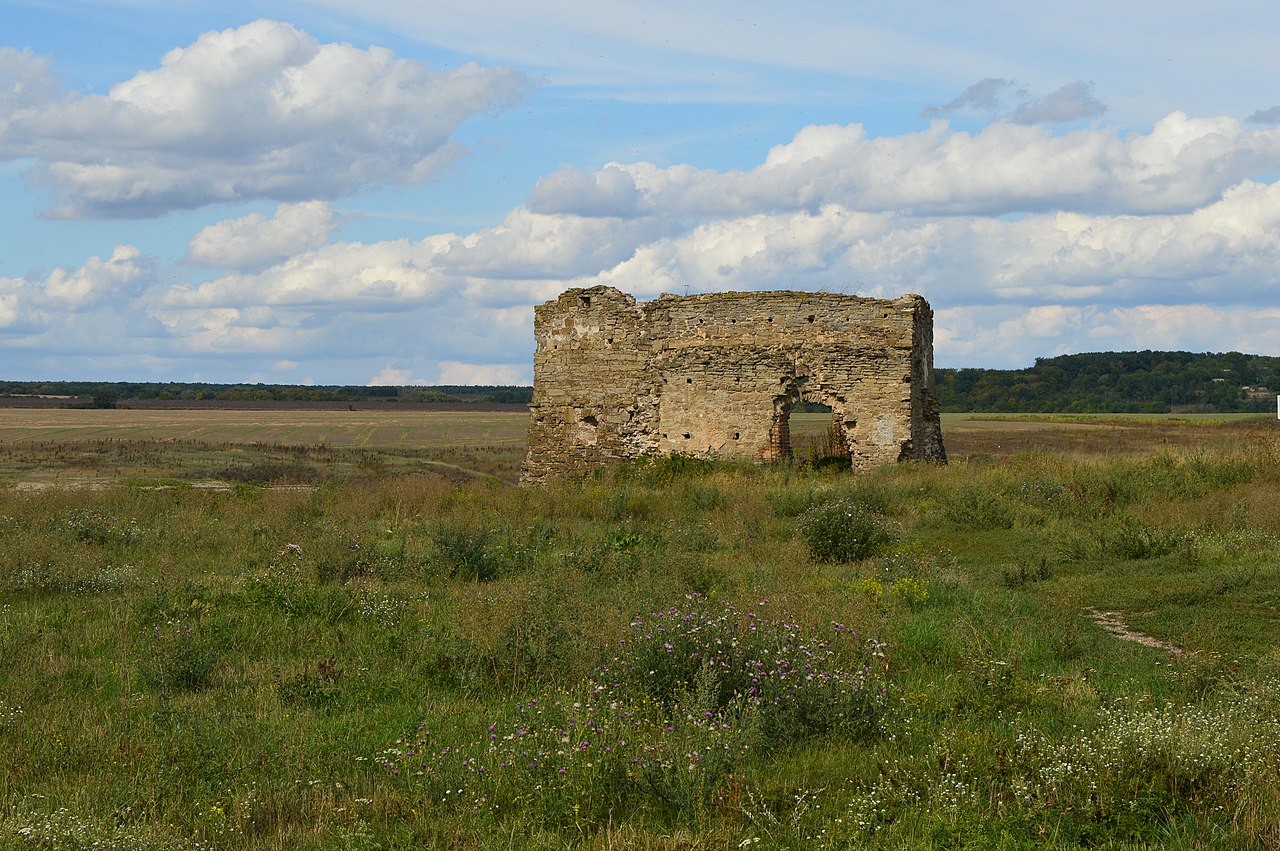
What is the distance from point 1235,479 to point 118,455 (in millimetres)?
30440

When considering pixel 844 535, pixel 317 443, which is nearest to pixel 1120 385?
pixel 317 443

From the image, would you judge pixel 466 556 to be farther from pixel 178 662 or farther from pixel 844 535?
pixel 178 662

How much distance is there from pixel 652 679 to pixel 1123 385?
79.7 metres

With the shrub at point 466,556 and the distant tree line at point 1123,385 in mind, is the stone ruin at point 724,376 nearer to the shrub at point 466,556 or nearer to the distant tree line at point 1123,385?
Answer: the shrub at point 466,556

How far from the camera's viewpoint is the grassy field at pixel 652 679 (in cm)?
435

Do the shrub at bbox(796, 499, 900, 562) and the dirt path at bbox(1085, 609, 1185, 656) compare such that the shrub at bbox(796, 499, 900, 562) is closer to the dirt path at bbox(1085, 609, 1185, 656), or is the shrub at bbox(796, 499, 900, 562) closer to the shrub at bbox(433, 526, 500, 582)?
the dirt path at bbox(1085, 609, 1185, 656)

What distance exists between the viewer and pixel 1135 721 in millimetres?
4754

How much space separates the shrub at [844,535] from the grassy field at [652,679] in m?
0.04

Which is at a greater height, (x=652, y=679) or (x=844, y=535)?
(x=844, y=535)

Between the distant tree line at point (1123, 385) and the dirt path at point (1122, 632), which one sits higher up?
the distant tree line at point (1123, 385)

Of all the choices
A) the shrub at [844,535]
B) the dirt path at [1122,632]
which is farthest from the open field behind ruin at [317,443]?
the dirt path at [1122,632]

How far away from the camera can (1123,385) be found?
77438mm

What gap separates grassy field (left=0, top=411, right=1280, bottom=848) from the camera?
4348 millimetres

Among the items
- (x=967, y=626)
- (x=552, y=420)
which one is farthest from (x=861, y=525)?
(x=552, y=420)
